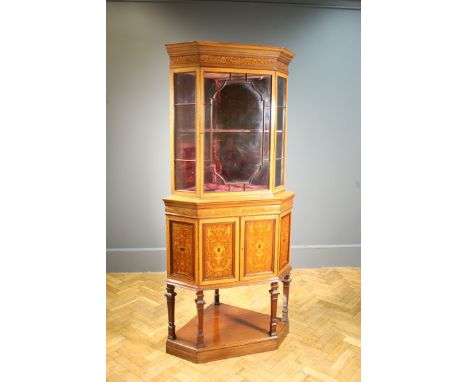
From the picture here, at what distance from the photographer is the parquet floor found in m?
2.50

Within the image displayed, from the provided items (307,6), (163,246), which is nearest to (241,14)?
(307,6)

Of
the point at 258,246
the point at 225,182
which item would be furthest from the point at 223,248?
the point at 225,182

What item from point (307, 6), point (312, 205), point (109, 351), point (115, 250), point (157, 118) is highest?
point (307, 6)

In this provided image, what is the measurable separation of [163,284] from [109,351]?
52.0 inches

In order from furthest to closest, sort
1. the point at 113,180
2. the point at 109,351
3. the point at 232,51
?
the point at 113,180 < the point at 109,351 < the point at 232,51

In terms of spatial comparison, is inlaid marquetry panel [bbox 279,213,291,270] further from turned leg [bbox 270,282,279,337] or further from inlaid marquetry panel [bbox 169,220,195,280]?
inlaid marquetry panel [bbox 169,220,195,280]

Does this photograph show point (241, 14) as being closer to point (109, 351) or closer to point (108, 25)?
point (108, 25)

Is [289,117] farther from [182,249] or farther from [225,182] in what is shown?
[182,249]

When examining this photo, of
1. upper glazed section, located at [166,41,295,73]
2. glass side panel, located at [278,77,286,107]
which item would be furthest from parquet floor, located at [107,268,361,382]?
upper glazed section, located at [166,41,295,73]

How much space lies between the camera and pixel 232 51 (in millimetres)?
2484

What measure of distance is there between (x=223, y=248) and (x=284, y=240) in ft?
1.82

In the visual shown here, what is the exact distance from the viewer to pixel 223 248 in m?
2.61

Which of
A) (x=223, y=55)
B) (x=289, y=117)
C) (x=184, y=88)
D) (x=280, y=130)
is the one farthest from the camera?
(x=289, y=117)

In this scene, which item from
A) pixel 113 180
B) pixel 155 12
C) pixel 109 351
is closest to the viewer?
pixel 109 351
